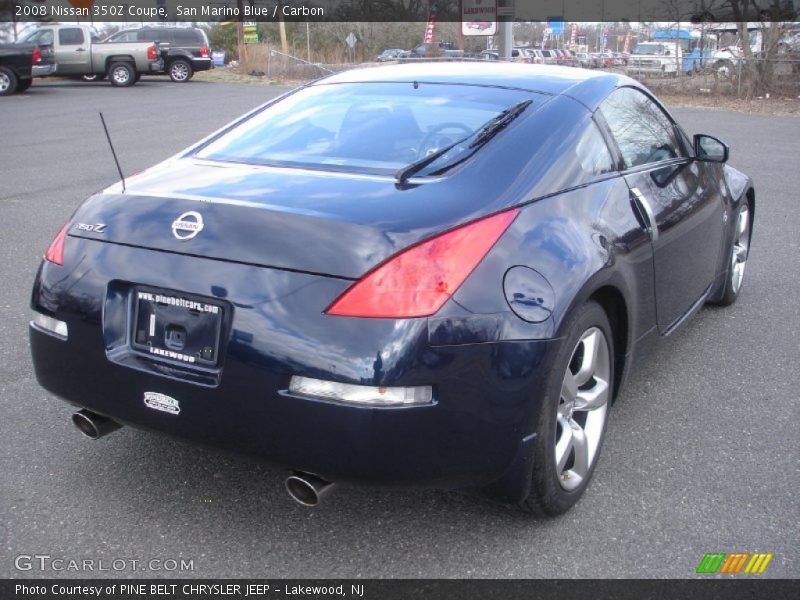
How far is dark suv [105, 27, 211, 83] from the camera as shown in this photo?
2748 centimetres

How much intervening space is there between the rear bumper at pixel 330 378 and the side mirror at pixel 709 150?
2.23 m

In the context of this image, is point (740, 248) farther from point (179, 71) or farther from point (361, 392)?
point (179, 71)

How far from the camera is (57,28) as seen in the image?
25.9 meters

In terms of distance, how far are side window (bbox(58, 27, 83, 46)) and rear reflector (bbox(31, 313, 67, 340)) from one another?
26.2 m

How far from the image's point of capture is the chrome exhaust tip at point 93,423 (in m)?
3.01

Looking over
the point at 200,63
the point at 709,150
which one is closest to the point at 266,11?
the point at 200,63

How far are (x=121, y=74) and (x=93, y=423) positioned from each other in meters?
25.9

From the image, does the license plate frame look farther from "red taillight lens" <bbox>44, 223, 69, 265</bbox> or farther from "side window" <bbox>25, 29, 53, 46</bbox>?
"side window" <bbox>25, 29, 53, 46</bbox>

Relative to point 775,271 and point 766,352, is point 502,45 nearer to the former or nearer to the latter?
point 775,271

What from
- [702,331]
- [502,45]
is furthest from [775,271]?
[502,45]

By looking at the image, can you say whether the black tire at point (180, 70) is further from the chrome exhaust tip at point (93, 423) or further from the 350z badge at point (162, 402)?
the 350z badge at point (162, 402)

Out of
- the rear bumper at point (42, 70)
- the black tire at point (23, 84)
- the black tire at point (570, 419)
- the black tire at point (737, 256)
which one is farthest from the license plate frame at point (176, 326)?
the rear bumper at point (42, 70)

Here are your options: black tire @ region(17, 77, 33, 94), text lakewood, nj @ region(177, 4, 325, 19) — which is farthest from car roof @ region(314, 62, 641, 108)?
text lakewood, nj @ region(177, 4, 325, 19)

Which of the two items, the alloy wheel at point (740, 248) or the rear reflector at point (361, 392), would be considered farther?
the alloy wheel at point (740, 248)
